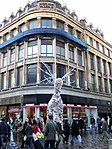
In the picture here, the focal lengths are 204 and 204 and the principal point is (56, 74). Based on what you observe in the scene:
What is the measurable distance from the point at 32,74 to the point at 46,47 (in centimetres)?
389

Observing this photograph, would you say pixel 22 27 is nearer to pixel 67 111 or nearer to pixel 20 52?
pixel 20 52

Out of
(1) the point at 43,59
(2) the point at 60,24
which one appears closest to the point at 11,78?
(1) the point at 43,59

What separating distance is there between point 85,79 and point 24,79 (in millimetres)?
9848

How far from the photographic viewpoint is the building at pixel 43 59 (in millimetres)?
24766

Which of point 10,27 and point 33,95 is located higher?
point 10,27

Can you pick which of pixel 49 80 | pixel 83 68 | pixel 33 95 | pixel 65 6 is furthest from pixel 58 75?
pixel 65 6

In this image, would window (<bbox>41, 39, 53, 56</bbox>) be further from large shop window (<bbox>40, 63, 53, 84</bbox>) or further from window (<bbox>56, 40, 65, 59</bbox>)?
large shop window (<bbox>40, 63, 53, 84</bbox>)

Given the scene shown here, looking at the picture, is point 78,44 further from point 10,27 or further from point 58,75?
point 10,27

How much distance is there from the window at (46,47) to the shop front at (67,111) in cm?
665

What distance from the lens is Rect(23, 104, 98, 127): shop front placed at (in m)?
23.4

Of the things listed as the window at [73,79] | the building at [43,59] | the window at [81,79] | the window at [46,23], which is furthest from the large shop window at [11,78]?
the window at [81,79]

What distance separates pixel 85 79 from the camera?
30781mm

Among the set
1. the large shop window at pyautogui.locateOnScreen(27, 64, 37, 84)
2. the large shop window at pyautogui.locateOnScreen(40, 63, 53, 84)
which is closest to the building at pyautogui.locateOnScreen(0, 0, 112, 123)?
the large shop window at pyautogui.locateOnScreen(27, 64, 37, 84)

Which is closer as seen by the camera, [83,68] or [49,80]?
[49,80]
